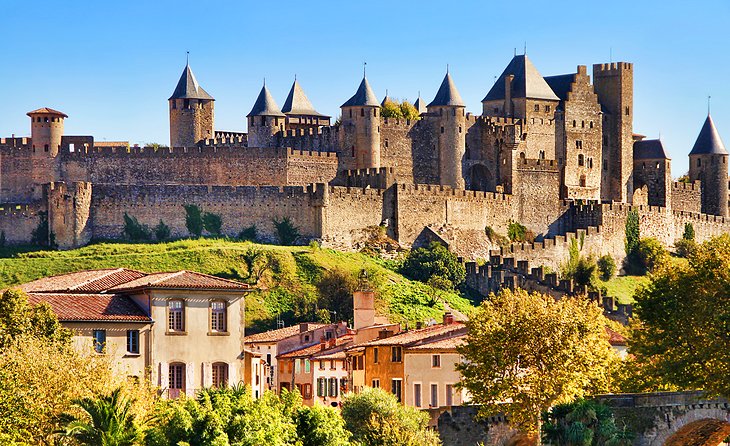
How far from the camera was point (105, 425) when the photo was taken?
47.5 meters

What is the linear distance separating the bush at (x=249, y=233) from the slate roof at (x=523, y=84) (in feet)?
76.6

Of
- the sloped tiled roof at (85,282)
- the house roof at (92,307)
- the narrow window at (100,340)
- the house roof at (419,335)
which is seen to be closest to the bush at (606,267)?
the house roof at (419,335)

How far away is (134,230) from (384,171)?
1590cm

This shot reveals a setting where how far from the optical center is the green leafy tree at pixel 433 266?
336 feet

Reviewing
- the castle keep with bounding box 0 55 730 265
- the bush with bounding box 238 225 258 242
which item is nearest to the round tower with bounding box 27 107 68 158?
the castle keep with bounding box 0 55 730 265

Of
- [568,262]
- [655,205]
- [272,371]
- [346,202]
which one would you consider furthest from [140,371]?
[655,205]

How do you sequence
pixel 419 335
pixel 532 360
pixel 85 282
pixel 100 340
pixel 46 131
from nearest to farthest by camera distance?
1. pixel 100 340
2. pixel 532 360
3. pixel 85 282
4. pixel 419 335
5. pixel 46 131

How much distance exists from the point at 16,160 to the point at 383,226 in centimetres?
2219

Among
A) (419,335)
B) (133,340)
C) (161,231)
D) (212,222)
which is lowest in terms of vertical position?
(419,335)

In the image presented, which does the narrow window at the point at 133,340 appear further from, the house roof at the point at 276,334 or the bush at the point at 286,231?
the bush at the point at 286,231

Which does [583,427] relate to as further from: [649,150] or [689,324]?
[649,150]

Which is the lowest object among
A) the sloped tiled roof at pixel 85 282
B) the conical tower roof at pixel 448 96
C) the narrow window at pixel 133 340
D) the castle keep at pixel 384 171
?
the narrow window at pixel 133 340

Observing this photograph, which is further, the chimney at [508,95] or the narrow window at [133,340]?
the chimney at [508,95]

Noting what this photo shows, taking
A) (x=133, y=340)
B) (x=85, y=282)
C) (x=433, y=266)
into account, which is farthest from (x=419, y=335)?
(x=433, y=266)
